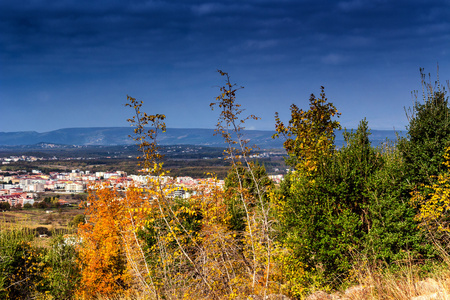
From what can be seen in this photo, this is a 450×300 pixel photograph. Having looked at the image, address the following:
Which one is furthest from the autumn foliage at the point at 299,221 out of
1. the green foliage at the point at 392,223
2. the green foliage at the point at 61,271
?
the green foliage at the point at 61,271

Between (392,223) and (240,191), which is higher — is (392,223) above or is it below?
below

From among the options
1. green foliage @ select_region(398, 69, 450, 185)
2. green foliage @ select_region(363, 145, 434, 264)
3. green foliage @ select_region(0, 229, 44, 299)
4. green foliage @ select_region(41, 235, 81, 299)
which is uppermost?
green foliage @ select_region(398, 69, 450, 185)

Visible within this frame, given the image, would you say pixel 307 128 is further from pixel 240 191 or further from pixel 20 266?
pixel 20 266

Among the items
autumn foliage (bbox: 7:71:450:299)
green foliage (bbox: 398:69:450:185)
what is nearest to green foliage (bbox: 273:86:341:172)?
autumn foliage (bbox: 7:71:450:299)

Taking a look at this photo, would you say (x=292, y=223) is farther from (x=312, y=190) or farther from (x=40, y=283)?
(x=40, y=283)

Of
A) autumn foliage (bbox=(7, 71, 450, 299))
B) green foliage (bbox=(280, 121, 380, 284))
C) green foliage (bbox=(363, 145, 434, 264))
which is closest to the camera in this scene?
autumn foliage (bbox=(7, 71, 450, 299))

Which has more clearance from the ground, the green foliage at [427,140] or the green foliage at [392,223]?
the green foliage at [427,140]

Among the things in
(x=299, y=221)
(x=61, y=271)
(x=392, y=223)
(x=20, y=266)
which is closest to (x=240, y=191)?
(x=299, y=221)

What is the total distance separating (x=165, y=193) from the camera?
302 inches

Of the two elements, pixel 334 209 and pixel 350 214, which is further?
pixel 334 209

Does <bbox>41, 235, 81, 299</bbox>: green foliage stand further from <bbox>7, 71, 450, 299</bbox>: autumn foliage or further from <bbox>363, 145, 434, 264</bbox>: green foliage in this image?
<bbox>363, 145, 434, 264</bbox>: green foliage

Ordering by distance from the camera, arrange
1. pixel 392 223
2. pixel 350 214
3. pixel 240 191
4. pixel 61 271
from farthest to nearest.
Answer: pixel 61 271 < pixel 350 214 < pixel 392 223 < pixel 240 191

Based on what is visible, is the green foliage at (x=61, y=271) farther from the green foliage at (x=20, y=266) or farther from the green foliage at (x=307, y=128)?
the green foliage at (x=307, y=128)

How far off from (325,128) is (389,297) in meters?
11.8
